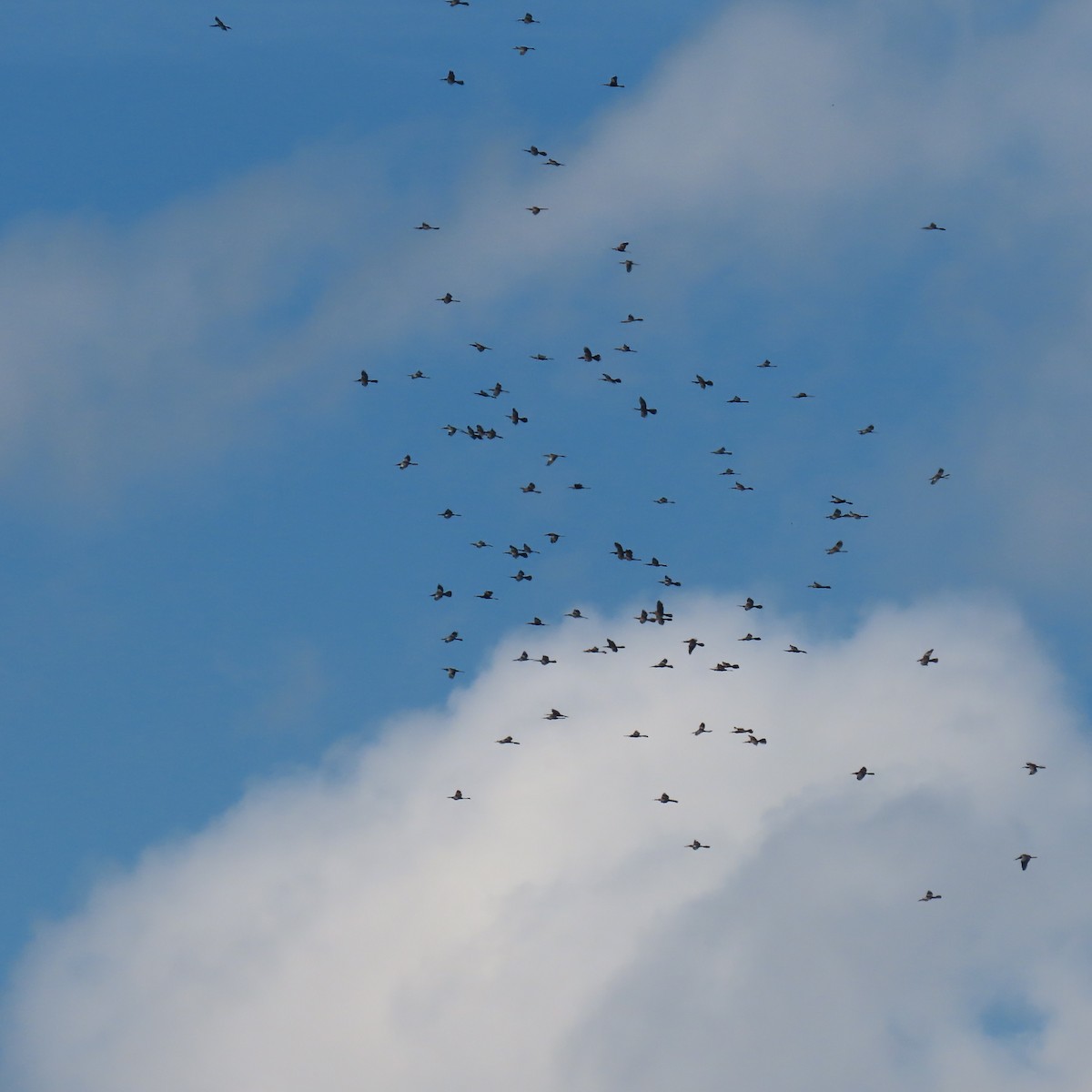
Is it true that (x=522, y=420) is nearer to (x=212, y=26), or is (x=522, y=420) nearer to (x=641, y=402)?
(x=641, y=402)

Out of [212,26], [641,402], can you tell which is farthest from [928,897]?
[212,26]

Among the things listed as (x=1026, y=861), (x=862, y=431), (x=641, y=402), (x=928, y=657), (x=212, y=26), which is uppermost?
(x=212, y=26)

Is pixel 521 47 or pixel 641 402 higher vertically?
pixel 521 47

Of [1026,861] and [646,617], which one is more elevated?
[646,617]

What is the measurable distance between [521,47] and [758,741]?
198 feet

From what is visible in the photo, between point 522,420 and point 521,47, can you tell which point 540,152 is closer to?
point 521,47

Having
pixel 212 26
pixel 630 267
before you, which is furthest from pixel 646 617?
pixel 212 26

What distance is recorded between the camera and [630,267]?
19962cm

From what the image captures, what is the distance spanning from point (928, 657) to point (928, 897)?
2136 cm

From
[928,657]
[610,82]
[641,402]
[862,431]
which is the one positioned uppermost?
[610,82]

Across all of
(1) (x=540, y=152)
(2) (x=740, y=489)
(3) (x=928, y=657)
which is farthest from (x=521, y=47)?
(3) (x=928, y=657)

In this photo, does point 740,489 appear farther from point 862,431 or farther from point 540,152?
point 540,152

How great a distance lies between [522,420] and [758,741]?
3309 centimetres

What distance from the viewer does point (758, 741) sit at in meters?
199
